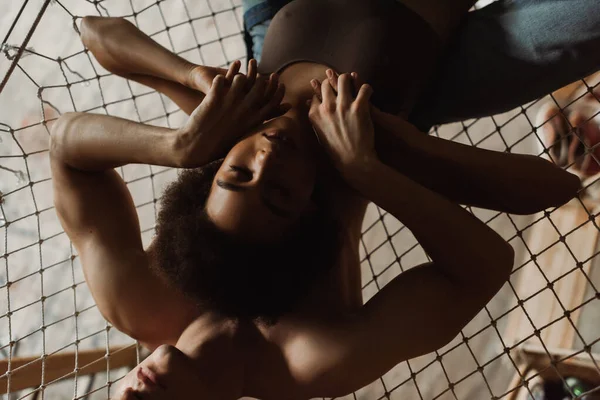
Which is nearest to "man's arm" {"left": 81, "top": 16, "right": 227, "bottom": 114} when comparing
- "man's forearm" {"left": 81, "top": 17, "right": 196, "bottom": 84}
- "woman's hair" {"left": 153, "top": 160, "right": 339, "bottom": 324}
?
"man's forearm" {"left": 81, "top": 17, "right": 196, "bottom": 84}

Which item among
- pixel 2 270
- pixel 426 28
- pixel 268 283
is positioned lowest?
pixel 268 283

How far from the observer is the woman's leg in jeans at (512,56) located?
653 millimetres

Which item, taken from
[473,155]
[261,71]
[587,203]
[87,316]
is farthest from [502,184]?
[87,316]

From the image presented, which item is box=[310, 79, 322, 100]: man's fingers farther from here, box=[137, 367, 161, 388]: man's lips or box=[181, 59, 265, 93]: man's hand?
box=[137, 367, 161, 388]: man's lips

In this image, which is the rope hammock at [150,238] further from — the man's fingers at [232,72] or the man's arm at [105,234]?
the man's fingers at [232,72]

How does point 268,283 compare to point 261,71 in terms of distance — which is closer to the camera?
point 268,283

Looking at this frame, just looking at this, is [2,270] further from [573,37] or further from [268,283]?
[573,37]

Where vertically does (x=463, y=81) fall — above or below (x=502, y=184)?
above

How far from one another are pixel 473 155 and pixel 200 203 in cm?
27

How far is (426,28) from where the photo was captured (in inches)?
27.7

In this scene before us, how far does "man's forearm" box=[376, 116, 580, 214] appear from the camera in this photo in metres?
0.58

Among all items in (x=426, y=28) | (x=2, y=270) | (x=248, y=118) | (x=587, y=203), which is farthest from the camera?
(x=2, y=270)

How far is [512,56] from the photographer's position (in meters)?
0.70

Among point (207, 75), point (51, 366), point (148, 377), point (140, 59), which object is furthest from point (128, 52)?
point (51, 366)
